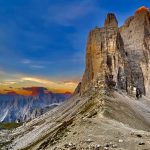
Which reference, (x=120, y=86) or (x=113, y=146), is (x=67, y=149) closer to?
(x=113, y=146)

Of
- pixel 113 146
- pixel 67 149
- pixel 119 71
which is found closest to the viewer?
pixel 113 146

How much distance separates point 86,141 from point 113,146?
613 cm

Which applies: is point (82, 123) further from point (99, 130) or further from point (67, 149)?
point (67, 149)

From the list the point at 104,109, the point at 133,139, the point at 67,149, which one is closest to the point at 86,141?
the point at 67,149

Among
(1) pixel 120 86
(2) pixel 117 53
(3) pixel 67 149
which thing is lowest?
(3) pixel 67 149

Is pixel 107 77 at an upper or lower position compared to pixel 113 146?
upper

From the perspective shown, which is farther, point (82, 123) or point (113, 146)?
point (82, 123)

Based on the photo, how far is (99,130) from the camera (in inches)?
2153

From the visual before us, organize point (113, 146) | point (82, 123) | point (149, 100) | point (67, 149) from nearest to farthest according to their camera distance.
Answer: point (113, 146) → point (67, 149) → point (82, 123) → point (149, 100)

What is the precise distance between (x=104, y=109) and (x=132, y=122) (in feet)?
28.7

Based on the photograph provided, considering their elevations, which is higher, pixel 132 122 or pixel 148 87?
pixel 148 87

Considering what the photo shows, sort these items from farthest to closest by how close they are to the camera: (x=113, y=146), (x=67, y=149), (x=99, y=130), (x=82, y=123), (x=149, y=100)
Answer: (x=149, y=100) → (x=82, y=123) → (x=99, y=130) → (x=67, y=149) → (x=113, y=146)

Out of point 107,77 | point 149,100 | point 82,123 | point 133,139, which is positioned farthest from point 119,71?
point 133,139

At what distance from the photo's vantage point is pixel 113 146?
42.1 metres
